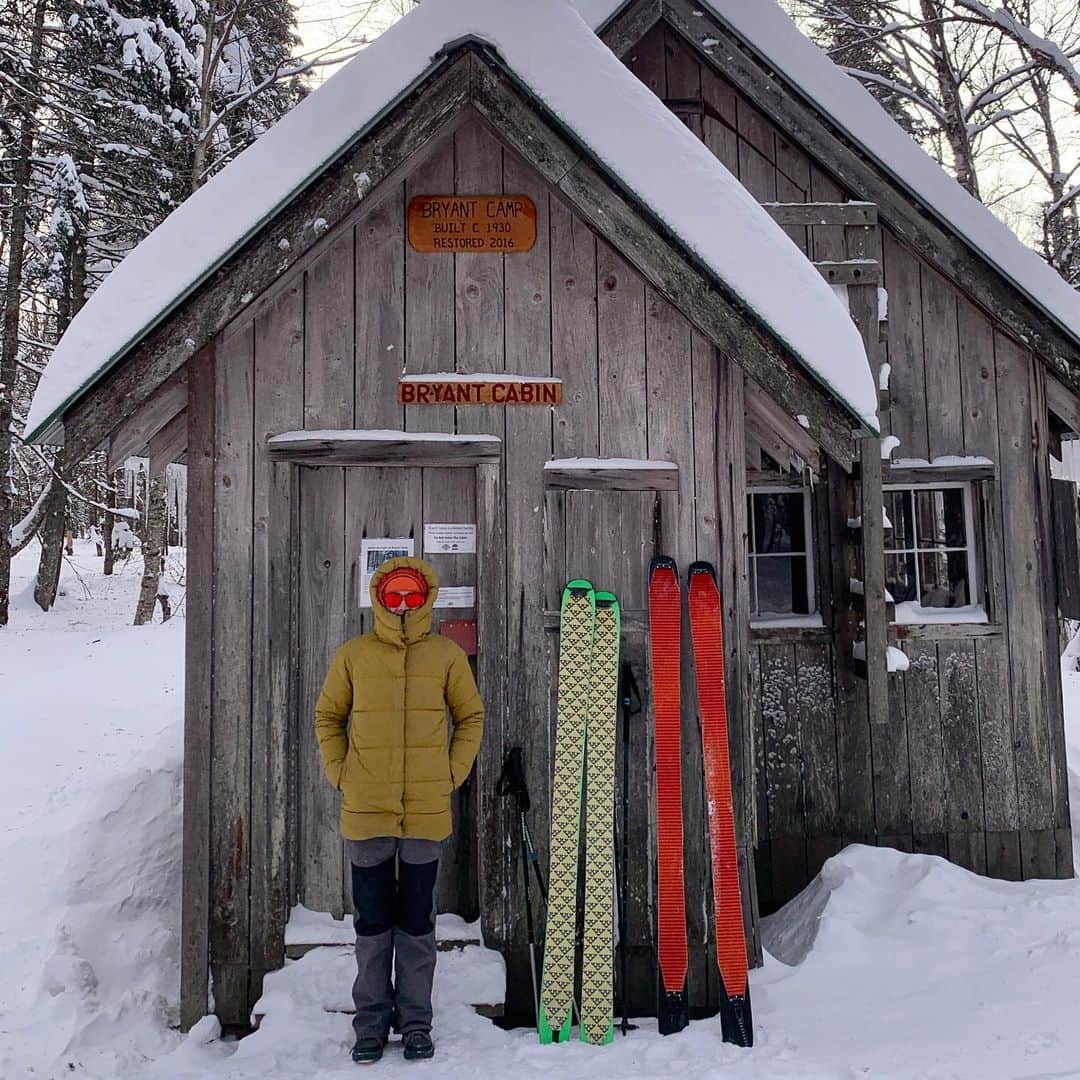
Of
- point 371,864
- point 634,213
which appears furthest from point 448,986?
point 634,213

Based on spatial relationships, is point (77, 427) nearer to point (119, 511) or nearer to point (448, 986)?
point (448, 986)

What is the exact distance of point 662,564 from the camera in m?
4.09

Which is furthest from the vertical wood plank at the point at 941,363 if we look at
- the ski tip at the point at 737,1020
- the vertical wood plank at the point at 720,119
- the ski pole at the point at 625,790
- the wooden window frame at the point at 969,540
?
the ski tip at the point at 737,1020

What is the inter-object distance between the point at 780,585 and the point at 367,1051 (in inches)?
156

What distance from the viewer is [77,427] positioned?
11.8ft

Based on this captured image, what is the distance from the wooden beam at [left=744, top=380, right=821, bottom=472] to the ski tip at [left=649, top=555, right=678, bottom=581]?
886 millimetres

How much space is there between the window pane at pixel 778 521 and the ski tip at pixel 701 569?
2.13 m

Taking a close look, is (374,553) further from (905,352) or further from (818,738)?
(905,352)

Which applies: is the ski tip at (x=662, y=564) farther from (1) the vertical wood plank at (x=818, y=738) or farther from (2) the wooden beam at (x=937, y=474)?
(2) the wooden beam at (x=937, y=474)

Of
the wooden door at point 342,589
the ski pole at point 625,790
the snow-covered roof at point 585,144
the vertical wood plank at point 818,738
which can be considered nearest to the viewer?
the snow-covered roof at point 585,144

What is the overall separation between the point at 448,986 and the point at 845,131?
5.72 meters

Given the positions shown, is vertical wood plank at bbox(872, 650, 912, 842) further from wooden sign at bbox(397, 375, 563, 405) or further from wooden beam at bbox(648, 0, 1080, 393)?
wooden sign at bbox(397, 375, 563, 405)

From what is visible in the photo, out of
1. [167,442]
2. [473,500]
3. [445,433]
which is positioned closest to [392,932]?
[473,500]

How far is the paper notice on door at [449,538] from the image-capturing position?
4.21 metres
